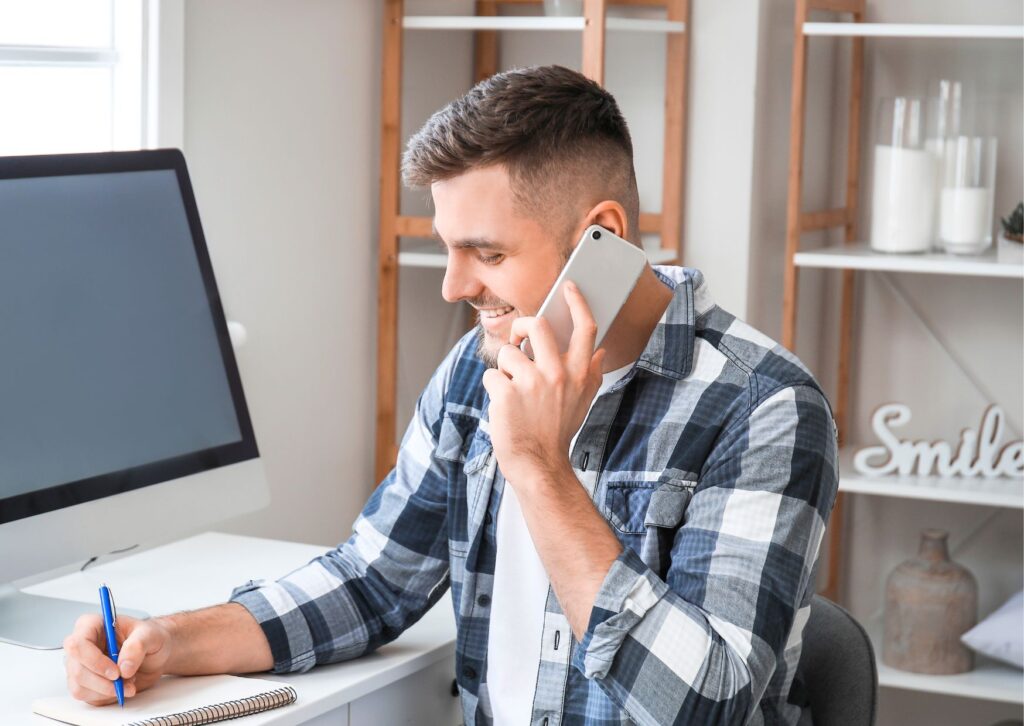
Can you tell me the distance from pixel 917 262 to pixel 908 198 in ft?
0.46

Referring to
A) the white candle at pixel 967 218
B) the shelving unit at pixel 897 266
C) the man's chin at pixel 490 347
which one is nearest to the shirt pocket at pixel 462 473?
the man's chin at pixel 490 347

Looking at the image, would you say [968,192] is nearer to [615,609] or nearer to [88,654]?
[615,609]

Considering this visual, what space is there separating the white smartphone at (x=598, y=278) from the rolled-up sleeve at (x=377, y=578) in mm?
252

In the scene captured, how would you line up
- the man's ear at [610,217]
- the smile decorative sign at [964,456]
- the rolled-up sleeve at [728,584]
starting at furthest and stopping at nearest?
the smile decorative sign at [964,456] < the man's ear at [610,217] < the rolled-up sleeve at [728,584]

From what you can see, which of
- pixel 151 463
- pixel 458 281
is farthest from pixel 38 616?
pixel 458 281

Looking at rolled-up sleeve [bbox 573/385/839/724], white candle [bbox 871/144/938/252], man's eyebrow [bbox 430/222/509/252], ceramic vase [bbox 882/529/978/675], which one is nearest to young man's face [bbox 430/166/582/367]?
man's eyebrow [bbox 430/222/509/252]

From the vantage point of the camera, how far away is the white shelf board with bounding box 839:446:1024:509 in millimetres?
2402

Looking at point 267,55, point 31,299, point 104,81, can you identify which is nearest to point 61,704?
point 31,299

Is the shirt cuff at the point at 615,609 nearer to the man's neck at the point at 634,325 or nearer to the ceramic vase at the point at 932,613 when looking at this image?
the man's neck at the point at 634,325

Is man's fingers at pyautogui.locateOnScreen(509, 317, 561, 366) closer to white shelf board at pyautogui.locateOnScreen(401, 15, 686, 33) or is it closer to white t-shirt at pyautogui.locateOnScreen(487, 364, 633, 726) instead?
white t-shirt at pyautogui.locateOnScreen(487, 364, 633, 726)

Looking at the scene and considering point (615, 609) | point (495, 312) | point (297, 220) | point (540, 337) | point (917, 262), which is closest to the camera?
point (615, 609)

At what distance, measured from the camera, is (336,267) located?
2.40 m

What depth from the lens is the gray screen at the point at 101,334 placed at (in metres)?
1.33

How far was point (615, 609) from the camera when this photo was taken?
44.6 inches
